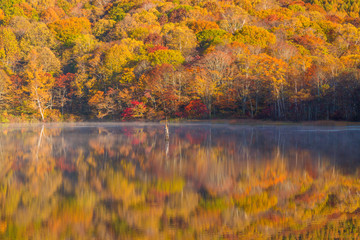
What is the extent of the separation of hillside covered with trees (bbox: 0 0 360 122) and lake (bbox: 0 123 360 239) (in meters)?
39.1

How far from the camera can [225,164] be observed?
59.6ft

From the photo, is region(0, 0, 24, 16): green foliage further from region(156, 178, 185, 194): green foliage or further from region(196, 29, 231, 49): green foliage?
region(156, 178, 185, 194): green foliage

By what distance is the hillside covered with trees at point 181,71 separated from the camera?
194 feet

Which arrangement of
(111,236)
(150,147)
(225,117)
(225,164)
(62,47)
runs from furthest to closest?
1. (62,47)
2. (225,117)
3. (150,147)
4. (225,164)
5. (111,236)

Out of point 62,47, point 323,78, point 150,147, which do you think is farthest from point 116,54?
point 150,147

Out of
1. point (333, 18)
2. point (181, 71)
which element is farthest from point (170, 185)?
point (333, 18)

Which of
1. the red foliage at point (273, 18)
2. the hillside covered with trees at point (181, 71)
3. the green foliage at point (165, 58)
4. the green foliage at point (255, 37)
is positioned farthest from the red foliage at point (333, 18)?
the green foliage at point (165, 58)

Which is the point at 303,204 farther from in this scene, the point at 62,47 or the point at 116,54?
the point at 62,47

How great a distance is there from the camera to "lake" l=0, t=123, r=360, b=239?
899 cm

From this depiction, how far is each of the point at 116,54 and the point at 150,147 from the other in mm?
55594

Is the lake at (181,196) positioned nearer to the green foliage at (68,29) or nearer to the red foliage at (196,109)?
the red foliage at (196,109)

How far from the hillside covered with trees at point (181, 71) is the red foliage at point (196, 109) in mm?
168

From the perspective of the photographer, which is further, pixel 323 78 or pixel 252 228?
pixel 323 78

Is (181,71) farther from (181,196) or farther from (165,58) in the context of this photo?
(181,196)
